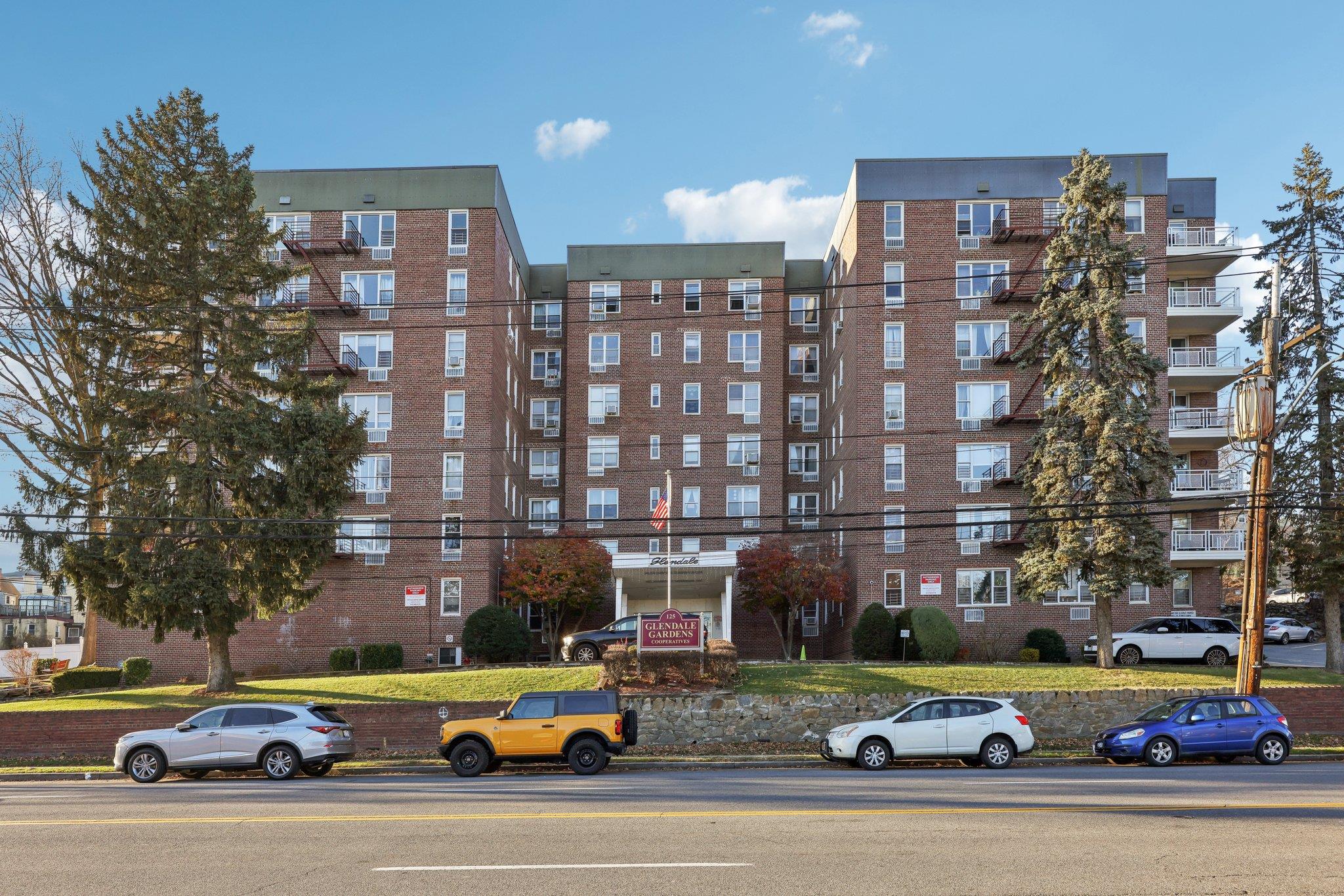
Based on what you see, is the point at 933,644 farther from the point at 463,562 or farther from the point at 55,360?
the point at 55,360

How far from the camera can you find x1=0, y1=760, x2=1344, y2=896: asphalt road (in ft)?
32.3

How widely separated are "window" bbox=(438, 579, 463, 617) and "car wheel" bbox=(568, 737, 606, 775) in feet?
81.0

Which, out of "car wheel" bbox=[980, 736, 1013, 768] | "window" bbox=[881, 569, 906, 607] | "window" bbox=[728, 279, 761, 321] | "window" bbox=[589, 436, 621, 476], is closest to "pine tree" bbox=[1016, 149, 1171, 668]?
"window" bbox=[881, 569, 906, 607]

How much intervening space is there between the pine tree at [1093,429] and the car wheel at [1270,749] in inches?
421

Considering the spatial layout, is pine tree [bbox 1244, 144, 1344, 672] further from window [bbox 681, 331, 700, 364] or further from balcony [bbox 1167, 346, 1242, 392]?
window [bbox 681, 331, 700, 364]

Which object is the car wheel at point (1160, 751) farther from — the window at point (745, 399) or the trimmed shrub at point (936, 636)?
the window at point (745, 399)

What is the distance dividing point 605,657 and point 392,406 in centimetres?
2152

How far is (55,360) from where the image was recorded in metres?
42.9

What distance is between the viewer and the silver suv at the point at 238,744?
22203 mm

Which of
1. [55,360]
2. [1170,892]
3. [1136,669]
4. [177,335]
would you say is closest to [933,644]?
[1136,669]

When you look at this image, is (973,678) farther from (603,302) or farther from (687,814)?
(603,302)

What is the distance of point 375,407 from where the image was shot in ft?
159

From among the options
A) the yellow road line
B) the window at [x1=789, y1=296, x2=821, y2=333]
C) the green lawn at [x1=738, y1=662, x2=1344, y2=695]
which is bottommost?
the green lawn at [x1=738, y1=662, x2=1344, y2=695]

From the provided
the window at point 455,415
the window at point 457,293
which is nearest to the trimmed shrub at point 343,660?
the window at point 455,415
